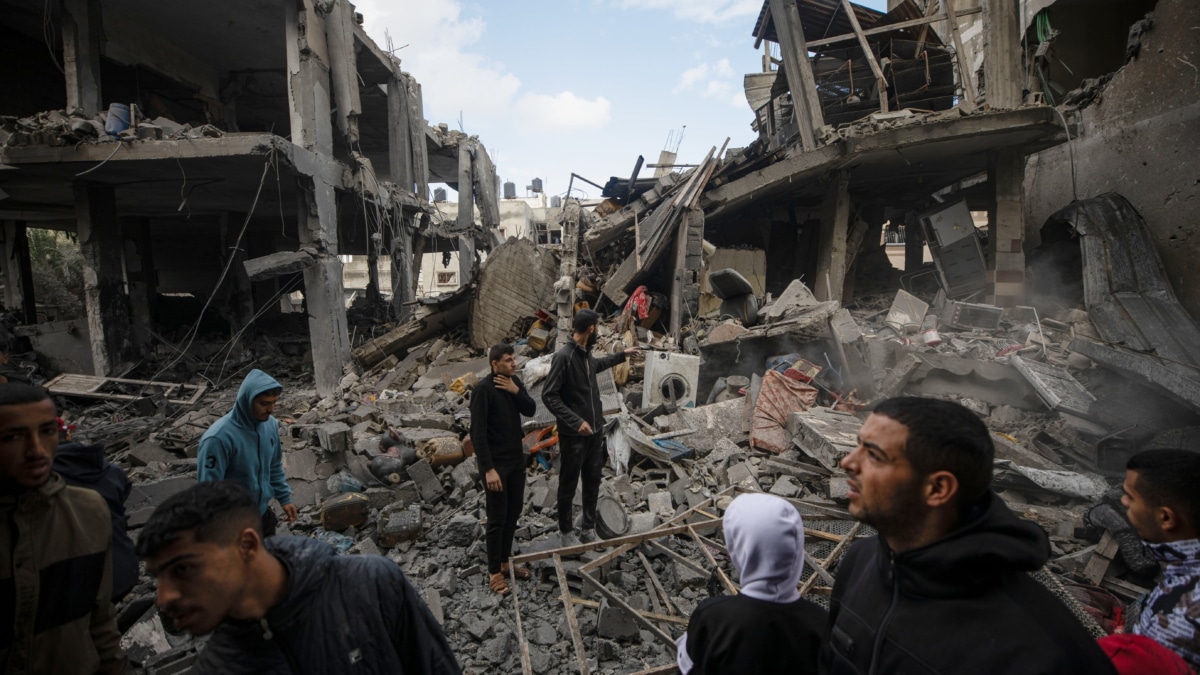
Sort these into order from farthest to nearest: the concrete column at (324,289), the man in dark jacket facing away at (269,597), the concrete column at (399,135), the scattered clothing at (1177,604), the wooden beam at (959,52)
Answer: the concrete column at (399,135) → the wooden beam at (959,52) → the concrete column at (324,289) → the scattered clothing at (1177,604) → the man in dark jacket facing away at (269,597)

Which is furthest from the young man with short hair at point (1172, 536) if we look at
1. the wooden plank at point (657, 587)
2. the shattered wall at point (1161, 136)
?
the shattered wall at point (1161, 136)

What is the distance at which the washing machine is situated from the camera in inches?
278

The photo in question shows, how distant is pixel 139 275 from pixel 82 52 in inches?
192

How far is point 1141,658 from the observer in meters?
1.35

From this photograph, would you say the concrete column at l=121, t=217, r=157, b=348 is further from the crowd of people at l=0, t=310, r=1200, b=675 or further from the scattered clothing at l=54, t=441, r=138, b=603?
the crowd of people at l=0, t=310, r=1200, b=675

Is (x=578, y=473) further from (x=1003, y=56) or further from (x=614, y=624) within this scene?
(x=1003, y=56)

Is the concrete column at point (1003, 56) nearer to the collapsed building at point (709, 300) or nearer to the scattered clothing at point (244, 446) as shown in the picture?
the collapsed building at point (709, 300)

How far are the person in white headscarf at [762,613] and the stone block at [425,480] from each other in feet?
13.7

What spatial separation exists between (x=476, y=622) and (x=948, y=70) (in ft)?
39.3

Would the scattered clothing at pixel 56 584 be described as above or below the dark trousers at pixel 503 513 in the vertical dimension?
above

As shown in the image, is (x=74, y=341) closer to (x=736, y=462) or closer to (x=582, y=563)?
(x=582, y=563)

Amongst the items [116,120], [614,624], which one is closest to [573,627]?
[614,624]

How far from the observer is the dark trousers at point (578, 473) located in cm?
418

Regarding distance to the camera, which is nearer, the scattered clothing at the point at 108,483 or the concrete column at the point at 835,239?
the scattered clothing at the point at 108,483
